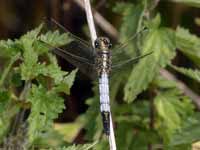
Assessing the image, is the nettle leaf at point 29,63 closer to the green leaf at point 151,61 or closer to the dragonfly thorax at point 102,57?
the dragonfly thorax at point 102,57

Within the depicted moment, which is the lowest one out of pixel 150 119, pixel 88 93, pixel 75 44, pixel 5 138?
pixel 5 138

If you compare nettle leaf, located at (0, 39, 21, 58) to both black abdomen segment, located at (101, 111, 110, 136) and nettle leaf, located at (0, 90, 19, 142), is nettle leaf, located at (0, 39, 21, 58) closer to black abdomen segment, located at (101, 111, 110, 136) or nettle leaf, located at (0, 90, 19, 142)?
nettle leaf, located at (0, 90, 19, 142)

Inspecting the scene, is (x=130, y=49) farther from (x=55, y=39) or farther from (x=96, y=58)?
(x=55, y=39)

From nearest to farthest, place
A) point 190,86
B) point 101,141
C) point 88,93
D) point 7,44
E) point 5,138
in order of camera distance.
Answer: point 7,44 → point 5,138 → point 101,141 → point 190,86 → point 88,93

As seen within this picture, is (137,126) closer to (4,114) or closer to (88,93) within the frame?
(4,114)

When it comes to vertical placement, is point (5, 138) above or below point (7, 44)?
below

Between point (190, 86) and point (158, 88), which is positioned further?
point (190, 86)

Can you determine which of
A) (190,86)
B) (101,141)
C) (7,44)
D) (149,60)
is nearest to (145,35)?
(149,60)
